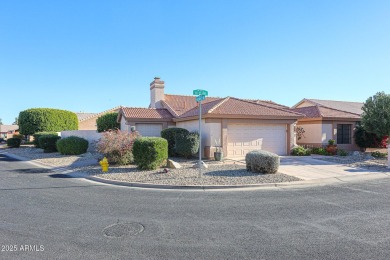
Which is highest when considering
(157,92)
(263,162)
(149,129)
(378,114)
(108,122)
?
(157,92)

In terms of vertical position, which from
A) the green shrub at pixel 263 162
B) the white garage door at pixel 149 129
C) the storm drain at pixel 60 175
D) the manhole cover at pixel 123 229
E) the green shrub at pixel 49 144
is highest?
the white garage door at pixel 149 129

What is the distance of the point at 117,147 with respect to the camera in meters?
12.8

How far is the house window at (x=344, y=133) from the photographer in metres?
20.7

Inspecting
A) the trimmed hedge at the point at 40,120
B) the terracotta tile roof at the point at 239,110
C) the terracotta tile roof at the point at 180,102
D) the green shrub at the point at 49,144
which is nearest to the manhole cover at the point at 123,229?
the terracotta tile roof at the point at 239,110

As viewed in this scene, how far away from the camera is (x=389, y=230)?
5023 mm

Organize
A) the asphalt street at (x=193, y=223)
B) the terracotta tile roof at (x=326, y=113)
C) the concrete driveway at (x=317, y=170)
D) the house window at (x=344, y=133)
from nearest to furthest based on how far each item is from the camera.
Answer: the asphalt street at (x=193, y=223) → the concrete driveway at (x=317, y=170) → the terracotta tile roof at (x=326, y=113) → the house window at (x=344, y=133)

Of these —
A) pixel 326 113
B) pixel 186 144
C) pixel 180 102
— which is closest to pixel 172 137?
pixel 186 144

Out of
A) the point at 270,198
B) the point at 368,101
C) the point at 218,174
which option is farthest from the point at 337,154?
the point at 270,198

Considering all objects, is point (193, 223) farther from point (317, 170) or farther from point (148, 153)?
point (317, 170)

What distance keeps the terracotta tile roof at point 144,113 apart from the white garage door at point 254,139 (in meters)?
6.65

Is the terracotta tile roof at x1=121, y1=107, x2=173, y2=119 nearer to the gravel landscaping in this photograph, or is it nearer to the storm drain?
the storm drain

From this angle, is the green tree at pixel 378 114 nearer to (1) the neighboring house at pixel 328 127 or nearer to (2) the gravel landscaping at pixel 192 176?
(1) the neighboring house at pixel 328 127

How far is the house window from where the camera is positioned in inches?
814

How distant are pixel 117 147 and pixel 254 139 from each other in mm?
9056
